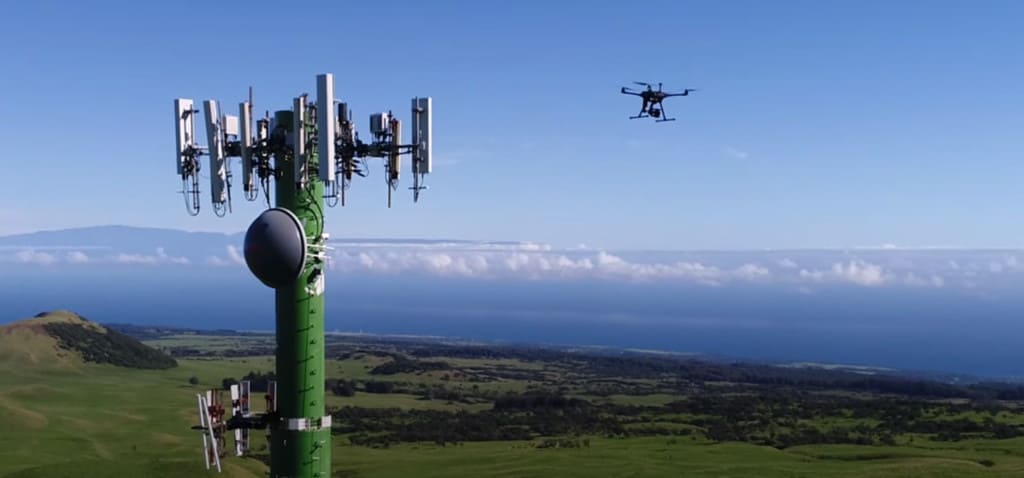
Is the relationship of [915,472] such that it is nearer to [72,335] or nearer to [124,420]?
[124,420]

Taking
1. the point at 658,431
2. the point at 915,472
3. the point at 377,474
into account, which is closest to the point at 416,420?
the point at 658,431

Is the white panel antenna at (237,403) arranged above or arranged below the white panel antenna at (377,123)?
below

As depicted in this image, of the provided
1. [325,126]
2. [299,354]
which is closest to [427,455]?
[299,354]

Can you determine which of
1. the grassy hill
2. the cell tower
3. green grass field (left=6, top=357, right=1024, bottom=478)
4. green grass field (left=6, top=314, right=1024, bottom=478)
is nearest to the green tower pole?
the cell tower

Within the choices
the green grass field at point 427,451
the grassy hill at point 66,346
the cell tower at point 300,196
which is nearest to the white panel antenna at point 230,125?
the cell tower at point 300,196

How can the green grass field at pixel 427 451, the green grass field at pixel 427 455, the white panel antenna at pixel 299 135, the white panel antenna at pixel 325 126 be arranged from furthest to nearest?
the green grass field at pixel 427 451 < the green grass field at pixel 427 455 < the white panel antenna at pixel 299 135 < the white panel antenna at pixel 325 126

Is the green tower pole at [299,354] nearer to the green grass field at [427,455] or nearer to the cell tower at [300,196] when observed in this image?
the cell tower at [300,196]

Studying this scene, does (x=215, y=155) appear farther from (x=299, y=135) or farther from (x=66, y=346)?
(x=66, y=346)
